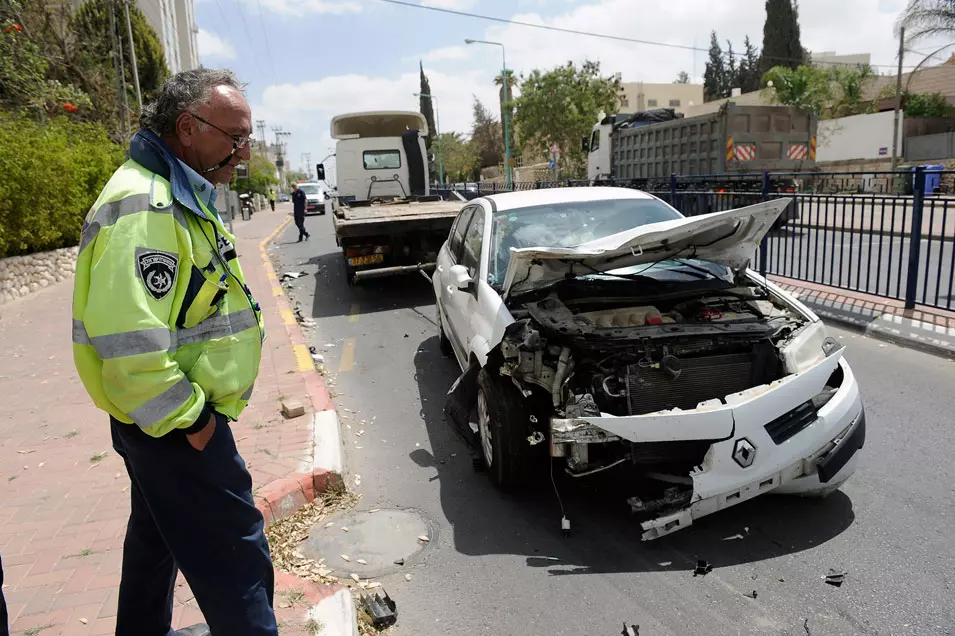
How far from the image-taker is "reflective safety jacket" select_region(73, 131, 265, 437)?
1.83 meters

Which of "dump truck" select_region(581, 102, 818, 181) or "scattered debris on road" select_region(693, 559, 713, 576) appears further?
"dump truck" select_region(581, 102, 818, 181)

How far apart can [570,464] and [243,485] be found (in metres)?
1.85

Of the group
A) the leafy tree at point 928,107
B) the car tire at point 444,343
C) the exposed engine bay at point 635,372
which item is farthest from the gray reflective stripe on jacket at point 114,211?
the leafy tree at point 928,107

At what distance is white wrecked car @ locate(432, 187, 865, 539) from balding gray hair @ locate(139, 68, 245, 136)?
2036mm

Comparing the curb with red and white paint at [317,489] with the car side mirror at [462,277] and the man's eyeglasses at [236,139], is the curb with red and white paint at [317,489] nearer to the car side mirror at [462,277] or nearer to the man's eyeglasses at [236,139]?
the car side mirror at [462,277]

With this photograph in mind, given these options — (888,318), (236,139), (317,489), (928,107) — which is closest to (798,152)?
(888,318)

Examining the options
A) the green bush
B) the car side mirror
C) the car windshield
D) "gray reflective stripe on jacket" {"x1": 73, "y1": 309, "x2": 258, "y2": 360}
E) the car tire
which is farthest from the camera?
the green bush

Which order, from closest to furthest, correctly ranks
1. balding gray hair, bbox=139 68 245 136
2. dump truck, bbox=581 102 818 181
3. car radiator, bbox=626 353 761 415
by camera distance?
1. balding gray hair, bbox=139 68 245 136
2. car radiator, bbox=626 353 761 415
3. dump truck, bbox=581 102 818 181

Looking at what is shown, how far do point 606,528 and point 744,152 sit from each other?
47.4ft

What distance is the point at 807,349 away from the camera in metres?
3.69

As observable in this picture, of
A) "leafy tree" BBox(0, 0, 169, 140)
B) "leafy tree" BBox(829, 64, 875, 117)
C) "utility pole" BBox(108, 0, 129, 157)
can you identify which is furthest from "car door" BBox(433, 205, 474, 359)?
"leafy tree" BBox(829, 64, 875, 117)

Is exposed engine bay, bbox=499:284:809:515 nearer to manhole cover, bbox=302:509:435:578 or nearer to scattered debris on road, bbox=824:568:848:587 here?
scattered debris on road, bbox=824:568:848:587

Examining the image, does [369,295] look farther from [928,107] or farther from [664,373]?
[928,107]

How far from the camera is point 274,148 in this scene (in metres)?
128
